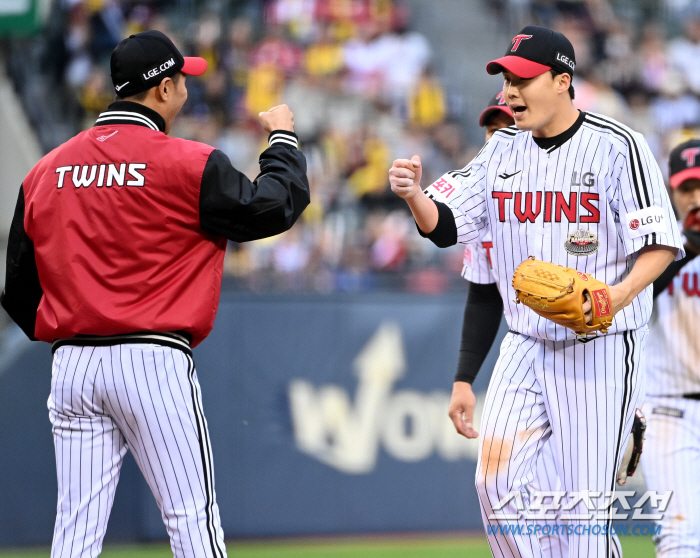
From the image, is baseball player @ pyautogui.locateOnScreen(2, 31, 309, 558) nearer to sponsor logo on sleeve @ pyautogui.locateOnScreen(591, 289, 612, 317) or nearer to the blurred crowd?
sponsor logo on sleeve @ pyautogui.locateOnScreen(591, 289, 612, 317)

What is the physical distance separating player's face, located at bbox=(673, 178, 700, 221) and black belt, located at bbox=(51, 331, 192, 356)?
276cm

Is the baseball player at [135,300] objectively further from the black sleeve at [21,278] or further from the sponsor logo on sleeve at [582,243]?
the sponsor logo on sleeve at [582,243]

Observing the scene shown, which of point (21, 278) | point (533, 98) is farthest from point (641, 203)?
point (21, 278)

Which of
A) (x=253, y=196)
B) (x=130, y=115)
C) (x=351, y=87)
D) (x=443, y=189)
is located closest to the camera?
(x=253, y=196)

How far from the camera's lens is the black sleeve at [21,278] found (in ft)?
12.4

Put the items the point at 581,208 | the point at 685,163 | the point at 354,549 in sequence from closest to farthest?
the point at 581,208, the point at 685,163, the point at 354,549

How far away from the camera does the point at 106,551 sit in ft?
22.5

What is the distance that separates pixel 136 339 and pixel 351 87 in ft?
29.1

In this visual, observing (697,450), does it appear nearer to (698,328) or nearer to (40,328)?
(698,328)

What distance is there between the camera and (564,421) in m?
3.87

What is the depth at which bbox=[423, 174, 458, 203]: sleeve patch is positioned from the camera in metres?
4.05

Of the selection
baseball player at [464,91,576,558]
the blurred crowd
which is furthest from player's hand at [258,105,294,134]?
the blurred crowd

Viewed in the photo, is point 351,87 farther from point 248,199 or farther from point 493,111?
point 248,199

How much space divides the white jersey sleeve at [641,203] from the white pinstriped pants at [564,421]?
0.43 meters
